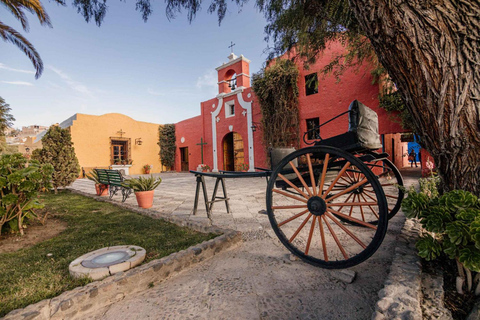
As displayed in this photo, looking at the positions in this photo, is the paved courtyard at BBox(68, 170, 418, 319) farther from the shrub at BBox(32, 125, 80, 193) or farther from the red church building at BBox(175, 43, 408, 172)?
the shrub at BBox(32, 125, 80, 193)

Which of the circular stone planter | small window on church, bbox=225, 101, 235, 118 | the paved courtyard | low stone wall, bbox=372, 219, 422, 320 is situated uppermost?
small window on church, bbox=225, 101, 235, 118

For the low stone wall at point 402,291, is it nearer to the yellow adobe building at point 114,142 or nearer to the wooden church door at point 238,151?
the wooden church door at point 238,151

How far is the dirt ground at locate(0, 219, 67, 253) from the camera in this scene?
2.35 meters

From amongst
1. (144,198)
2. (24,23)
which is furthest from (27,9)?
(144,198)

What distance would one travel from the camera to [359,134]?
5.45 feet

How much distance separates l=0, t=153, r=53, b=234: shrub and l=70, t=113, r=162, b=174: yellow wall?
1137 centimetres

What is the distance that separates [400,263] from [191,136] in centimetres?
1442

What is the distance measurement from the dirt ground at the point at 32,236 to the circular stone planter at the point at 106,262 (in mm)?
1180

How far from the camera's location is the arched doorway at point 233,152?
475 inches

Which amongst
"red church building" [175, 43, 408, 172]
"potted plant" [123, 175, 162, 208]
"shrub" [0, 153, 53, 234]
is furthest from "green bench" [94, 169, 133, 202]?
"red church building" [175, 43, 408, 172]

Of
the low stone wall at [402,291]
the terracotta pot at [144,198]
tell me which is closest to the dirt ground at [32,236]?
the terracotta pot at [144,198]

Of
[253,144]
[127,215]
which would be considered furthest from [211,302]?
[253,144]

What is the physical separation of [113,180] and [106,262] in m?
3.54

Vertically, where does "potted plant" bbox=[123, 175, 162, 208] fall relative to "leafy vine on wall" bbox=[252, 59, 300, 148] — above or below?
below
